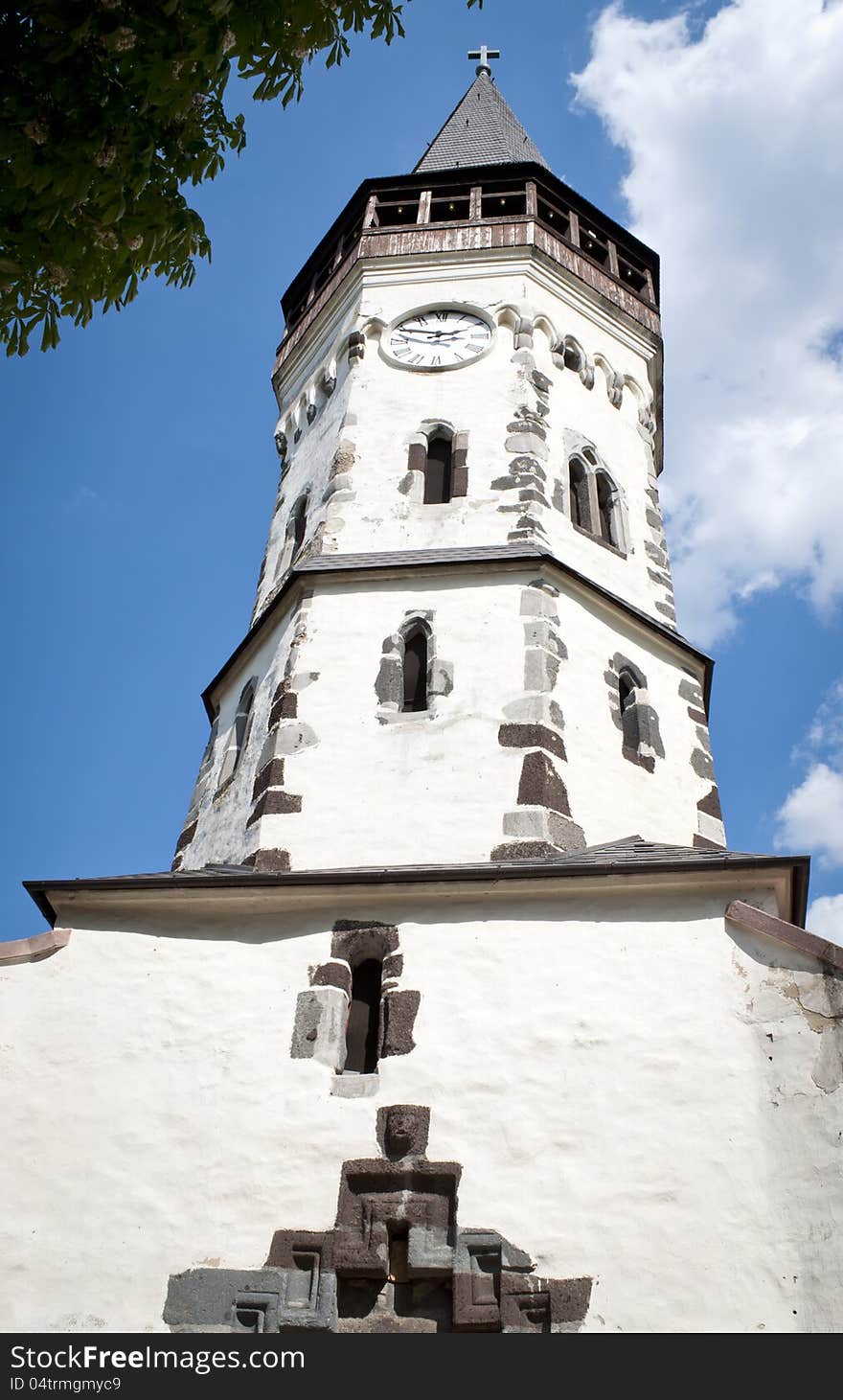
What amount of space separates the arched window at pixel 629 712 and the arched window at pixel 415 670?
1.74 metres

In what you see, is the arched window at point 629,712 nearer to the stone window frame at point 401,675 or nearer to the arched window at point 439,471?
the stone window frame at point 401,675

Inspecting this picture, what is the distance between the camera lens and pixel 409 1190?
732 centimetres

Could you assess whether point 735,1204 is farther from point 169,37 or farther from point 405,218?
point 405,218

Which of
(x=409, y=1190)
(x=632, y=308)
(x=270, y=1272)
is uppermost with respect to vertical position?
(x=632, y=308)

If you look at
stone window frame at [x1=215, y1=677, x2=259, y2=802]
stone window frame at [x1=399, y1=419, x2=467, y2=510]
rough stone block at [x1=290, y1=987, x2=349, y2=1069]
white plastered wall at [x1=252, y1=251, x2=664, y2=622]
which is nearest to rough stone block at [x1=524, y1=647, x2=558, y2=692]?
white plastered wall at [x1=252, y1=251, x2=664, y2=622]

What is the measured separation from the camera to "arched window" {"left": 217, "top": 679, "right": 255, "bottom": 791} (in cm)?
1171

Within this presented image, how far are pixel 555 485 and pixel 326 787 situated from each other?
434cm

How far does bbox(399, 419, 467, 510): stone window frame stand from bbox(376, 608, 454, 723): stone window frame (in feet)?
5.37

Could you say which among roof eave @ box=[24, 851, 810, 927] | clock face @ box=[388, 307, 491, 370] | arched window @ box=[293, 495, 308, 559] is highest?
clock face @ box=[388, 307, 491, 370]

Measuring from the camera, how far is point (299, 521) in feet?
44.7

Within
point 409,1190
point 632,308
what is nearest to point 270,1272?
point 409,1190

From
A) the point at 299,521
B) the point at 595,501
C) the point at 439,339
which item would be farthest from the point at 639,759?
the point at 439,339

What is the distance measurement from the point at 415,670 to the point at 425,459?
2.82 metres

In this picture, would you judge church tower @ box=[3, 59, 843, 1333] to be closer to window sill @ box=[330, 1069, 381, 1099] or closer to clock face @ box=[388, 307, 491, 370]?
window sill @ box=[330, 1069, 381, 1099]
